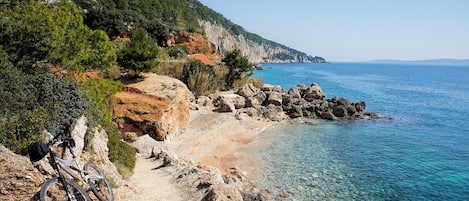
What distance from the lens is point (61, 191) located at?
22.2 feet

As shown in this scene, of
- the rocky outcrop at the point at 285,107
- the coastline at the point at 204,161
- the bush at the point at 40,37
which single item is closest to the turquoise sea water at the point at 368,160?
the coastline at the point at 204,161

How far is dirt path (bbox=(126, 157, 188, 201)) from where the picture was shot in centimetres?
1023

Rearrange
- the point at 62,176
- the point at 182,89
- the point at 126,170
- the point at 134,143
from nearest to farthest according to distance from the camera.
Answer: the point at 62,176 → the point at 126,170 → the point at 134,143 → the point at 182,89

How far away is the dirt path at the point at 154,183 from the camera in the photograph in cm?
1023

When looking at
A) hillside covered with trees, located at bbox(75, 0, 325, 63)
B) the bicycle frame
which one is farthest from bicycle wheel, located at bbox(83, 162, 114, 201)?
hillside covered with trees, located at bbox(75, 0, 325, 63)

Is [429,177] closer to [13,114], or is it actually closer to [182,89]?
[182,89]

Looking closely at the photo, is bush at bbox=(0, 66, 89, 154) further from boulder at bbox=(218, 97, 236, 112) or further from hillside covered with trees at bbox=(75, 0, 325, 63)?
hillside covered with trees at bbox=(75, 0, 325, 63)

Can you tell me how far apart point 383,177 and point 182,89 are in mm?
13255

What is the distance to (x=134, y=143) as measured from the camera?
16.7 m

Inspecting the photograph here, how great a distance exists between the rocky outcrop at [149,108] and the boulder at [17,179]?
11261 millimetres

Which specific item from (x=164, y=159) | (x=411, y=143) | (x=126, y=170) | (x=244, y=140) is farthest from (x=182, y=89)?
(x=411, y=143)

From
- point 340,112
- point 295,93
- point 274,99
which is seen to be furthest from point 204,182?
point 295,93

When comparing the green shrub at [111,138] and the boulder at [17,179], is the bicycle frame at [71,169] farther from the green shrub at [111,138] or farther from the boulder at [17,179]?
the green shrub at [111,138]

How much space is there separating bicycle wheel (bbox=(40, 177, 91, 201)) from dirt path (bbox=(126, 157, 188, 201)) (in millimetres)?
2944
